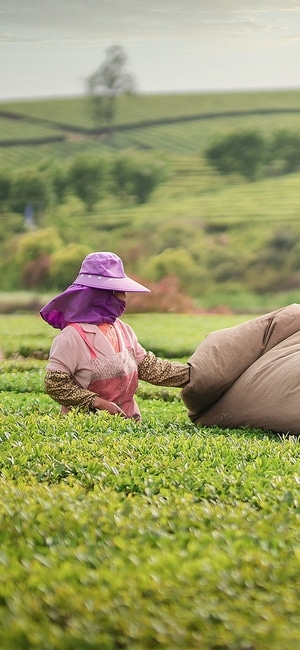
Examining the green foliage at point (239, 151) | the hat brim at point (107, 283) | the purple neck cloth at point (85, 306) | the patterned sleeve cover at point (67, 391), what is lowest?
the green foliage at point (239, 151)

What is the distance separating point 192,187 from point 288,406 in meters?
8.85

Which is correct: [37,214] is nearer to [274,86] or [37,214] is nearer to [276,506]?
[274,86]

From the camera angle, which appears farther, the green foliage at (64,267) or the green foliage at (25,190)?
the green foliage at (25,190)

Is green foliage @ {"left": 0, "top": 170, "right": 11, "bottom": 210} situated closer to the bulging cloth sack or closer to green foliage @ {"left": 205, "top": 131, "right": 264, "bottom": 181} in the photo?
green foliage @ {"left": 205, "top": 131, "right": 264, "bottom": 181}

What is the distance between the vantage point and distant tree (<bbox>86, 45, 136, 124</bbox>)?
12523 millimetres

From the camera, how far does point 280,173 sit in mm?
13750

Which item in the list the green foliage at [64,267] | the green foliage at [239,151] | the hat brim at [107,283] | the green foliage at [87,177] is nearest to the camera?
the hat brim at [107,283]

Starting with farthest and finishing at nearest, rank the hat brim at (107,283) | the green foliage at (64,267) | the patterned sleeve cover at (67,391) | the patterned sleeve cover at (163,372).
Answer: the green foliage at (64,267)
the patterned sleeve cover at (163,372)
the hat brim at (107,283)
the patterned sleeve cover at (67,391)

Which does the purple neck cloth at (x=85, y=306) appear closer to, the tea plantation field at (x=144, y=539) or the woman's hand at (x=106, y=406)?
the woman's hand at (x=106, y=406)

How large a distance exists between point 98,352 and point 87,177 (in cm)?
851

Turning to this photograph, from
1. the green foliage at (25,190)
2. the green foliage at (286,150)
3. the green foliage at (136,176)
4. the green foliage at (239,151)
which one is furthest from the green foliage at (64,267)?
the green foliage at (286,150)

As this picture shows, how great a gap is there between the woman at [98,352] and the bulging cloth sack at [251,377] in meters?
0.13

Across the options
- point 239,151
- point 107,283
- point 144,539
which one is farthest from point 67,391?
point 239,151

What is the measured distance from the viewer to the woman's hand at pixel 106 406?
5082mm
